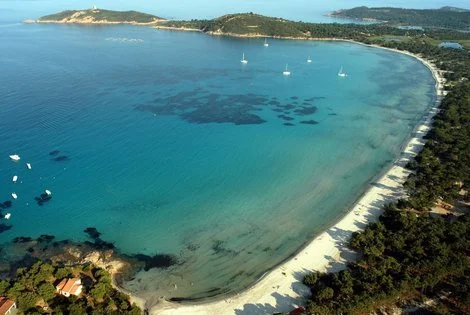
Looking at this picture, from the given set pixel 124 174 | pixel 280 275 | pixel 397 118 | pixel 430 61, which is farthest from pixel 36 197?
pixel 430 61

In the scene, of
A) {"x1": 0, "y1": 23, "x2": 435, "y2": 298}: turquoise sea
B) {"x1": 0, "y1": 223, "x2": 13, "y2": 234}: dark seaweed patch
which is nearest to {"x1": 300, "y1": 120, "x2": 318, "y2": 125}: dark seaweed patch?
{"x1": 0, "y1": 23, "x2": 435, "y2": 298}: turquoise sea

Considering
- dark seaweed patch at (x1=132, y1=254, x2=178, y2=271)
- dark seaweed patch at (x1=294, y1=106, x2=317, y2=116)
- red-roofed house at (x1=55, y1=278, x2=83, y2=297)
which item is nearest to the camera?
red-roofed house at (x1=55, y1=278, x2=83, y2=297)

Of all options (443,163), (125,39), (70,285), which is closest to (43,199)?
(70,285)

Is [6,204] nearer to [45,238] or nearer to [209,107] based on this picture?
[45,238]

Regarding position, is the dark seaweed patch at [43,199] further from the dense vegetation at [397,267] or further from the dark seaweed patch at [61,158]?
the dense vegetation at [397,267]

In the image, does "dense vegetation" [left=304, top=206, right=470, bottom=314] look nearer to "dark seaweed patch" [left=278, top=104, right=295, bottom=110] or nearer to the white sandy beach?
the white sandy beach

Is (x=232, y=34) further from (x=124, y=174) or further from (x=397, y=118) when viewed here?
Result: (x=124, y=174)
